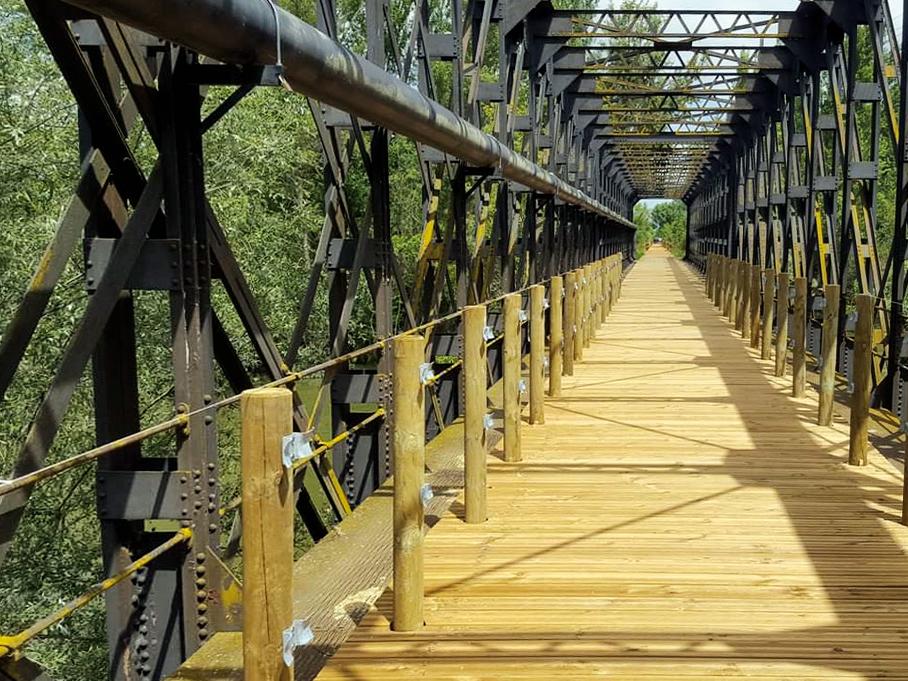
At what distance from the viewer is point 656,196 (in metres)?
90.8

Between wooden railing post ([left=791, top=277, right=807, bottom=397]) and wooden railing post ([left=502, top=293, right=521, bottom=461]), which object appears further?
wooden railing post ([left=791, top=277, right=807, bottom=397])

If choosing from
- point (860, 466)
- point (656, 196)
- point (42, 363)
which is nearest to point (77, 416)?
point (42, 363)

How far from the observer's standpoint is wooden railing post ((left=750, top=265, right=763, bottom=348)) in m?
14.3

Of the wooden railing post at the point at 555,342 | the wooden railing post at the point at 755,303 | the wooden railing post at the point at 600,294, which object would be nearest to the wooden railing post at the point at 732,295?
the wooden railing post at the point at 755,303

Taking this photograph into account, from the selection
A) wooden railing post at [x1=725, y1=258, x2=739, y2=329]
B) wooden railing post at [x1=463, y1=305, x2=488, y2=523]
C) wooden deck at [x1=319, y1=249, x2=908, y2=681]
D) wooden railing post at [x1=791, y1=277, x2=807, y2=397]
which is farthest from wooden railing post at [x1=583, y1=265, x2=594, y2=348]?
wooden railing post at [x1=463, y1=305, x2=488, y2=523]

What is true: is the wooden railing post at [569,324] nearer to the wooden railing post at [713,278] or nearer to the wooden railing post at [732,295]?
the wooden railing post at [732,295]

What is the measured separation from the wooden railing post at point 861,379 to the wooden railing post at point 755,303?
7.36 meters

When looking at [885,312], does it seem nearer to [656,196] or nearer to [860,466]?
[860,466]

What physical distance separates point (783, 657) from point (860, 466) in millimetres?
3417

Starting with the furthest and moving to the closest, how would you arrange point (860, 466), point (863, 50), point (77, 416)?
point (863, 50)
point (77, 416)
point (860, 466)

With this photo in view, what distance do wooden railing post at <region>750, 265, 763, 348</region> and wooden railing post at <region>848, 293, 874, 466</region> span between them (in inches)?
290

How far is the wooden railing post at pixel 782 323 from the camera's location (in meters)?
10.9

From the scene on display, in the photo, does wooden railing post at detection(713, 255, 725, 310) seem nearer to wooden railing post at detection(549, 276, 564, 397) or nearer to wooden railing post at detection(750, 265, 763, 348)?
wooden railing post at detection(750, 265, 763, 348)

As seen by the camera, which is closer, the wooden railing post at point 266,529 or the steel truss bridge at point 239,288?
the wooden railing post at point 266,529
